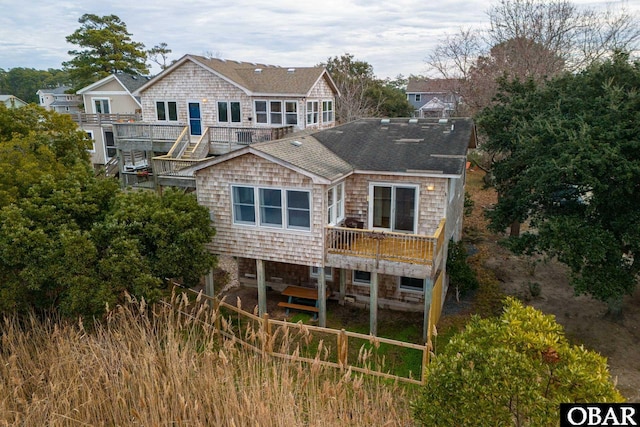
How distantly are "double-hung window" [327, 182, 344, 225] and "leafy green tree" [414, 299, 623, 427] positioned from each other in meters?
7.56

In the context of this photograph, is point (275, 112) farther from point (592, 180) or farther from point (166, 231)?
point (592, 180)

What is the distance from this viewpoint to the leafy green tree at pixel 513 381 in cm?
539

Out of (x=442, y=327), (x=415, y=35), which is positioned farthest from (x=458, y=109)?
(x=442, y=327)

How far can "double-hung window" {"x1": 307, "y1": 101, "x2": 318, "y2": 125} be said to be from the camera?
22969 mm

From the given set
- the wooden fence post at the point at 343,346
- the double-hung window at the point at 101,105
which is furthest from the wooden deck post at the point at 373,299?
the double-hung window at the point at 101,105

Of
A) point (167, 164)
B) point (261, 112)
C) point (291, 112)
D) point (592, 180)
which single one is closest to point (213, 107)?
point (261, 112)

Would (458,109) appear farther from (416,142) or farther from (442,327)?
(442,327)

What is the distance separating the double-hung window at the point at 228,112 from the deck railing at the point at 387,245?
1182cm

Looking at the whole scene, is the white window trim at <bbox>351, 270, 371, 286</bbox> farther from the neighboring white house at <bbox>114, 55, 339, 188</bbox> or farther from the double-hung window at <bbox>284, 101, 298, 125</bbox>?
the double-hung window at <bbox>284, 101, 298, 125</bbox>

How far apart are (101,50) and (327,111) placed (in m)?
36.7

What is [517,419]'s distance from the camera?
17.9ft

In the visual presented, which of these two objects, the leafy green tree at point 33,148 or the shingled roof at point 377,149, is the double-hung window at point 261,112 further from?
the leafy green tree at point 33,148

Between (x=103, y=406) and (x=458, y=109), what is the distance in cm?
4200

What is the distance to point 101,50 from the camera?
4875 centimetres
